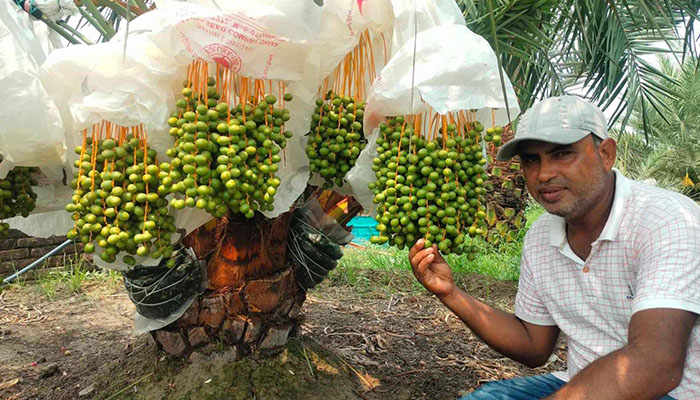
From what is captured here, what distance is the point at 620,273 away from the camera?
1.66 meters

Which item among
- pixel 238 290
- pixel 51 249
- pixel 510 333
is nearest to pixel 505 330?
pixel 510 333

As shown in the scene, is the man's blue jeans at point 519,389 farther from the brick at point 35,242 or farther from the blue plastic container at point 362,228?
the blue plastic container at point 362,228

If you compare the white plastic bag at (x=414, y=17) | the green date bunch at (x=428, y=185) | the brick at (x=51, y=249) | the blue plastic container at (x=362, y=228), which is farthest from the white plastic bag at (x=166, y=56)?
the blue plastic container at (x=362, y=228)

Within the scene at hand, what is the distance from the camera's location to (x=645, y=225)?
5.29ft

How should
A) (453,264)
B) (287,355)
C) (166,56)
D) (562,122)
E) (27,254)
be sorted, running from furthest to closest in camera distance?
(453,264) → (27,254) → (287,355) → (562,122) → (166,56)

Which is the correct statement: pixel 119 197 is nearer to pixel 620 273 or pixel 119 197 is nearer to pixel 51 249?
pixel 620 273

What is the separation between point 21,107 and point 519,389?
71.3 inches

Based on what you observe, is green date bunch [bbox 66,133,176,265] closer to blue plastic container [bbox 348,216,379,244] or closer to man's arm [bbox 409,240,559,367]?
man's arm [bbox 409,240,559,367]

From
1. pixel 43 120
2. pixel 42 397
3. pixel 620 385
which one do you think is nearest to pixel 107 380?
pixel 42 397

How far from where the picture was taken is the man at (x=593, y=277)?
144 centimetres

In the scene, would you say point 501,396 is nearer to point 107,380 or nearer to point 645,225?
point 645,225

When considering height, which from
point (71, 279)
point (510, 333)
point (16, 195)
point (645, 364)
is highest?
point (16, 195)

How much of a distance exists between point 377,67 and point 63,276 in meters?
4.39

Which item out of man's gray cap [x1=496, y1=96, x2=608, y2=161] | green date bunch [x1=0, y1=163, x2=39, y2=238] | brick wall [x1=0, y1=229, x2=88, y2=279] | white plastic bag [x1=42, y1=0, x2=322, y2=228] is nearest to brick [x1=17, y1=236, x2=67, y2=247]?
brick wall [x1=0, y1=229, x2=88, y2=279]
